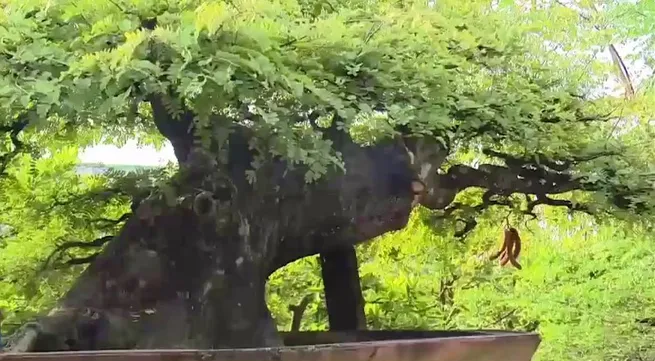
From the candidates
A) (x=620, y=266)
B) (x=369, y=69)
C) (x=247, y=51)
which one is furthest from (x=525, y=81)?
(x=620, y=266)

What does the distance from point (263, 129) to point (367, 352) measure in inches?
9.6

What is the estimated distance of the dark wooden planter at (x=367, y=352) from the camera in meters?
0.65

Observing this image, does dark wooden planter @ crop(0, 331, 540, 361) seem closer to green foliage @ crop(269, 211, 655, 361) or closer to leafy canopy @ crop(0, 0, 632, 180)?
leafy canopy @ crop(0, 0, 632, 180)

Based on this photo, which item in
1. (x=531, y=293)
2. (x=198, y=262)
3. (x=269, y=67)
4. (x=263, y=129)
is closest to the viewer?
(x=269, y=67)

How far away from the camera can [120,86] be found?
64 cm

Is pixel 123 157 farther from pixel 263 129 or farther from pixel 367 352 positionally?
pixel 367 352

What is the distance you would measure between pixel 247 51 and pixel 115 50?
0.11 m

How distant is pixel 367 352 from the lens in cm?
74

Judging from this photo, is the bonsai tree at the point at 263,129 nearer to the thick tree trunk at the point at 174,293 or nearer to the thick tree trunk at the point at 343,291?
the thick tree trunk at the point at 174,293

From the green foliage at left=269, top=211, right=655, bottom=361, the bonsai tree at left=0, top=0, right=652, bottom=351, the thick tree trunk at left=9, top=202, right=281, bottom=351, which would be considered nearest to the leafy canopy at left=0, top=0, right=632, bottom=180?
the bonsai tree at left=0, top=0, right=652, bottom=351

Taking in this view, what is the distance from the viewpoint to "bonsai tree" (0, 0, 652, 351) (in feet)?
2.14

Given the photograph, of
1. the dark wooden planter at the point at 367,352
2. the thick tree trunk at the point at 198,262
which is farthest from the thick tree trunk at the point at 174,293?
the dark wooden planter at the point at 367,352

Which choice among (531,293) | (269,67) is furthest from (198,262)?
(531,293)

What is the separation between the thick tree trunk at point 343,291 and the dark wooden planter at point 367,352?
380mm
